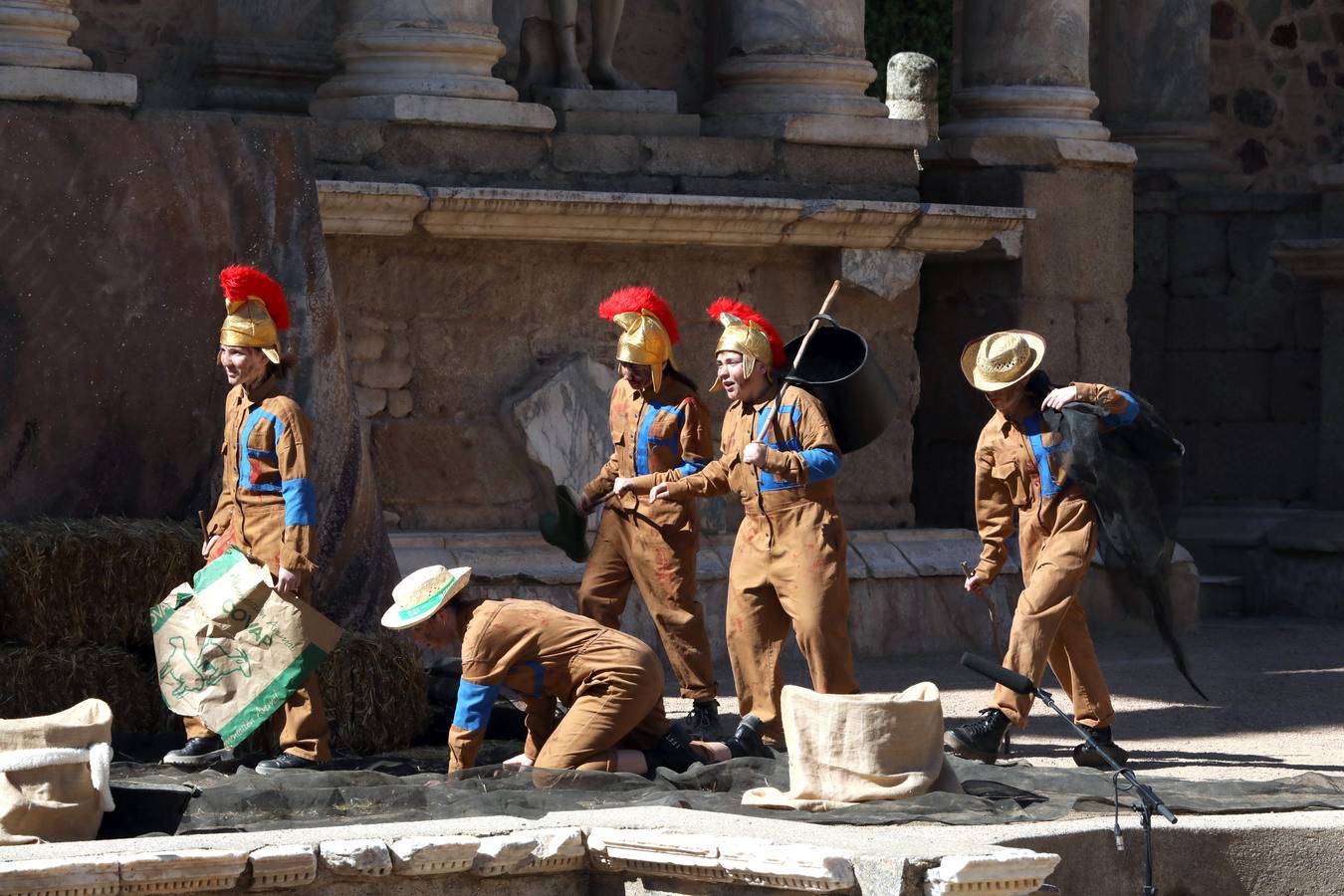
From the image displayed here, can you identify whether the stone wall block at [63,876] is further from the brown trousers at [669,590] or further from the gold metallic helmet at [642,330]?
the gold metallic helmet at [642,330]

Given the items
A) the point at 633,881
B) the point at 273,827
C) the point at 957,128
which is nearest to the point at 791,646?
the point at 957,128

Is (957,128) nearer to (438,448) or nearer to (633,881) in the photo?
(438,448)

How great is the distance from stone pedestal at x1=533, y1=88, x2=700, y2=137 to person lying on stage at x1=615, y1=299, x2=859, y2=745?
3091 millimetres

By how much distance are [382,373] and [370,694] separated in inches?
95.9

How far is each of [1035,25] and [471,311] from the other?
337 centimetres

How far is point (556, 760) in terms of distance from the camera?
7.45 m

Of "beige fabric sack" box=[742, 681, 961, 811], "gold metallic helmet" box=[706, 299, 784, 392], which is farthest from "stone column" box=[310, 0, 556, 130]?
"beige fabric sack" box=[742, 681, 961, 811]

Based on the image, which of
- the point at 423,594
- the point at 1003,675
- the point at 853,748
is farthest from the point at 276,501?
the point at 1003,675

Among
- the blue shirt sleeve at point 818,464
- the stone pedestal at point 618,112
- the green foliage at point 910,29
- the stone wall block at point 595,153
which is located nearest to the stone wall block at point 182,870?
the blue shirt sleeve at point 818,464

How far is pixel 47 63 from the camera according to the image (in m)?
9.63

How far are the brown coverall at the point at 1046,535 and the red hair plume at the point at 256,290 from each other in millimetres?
2279

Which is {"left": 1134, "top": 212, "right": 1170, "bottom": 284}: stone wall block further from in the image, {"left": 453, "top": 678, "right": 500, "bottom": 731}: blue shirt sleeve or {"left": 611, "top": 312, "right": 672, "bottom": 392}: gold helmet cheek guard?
{"left": 453, "top": 678, "right": 500, "bottom": 731}: blue shirt sleeve

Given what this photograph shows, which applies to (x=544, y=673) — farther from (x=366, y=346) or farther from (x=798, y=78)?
(x=798, y=78)

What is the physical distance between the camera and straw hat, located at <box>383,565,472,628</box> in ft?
23.9
